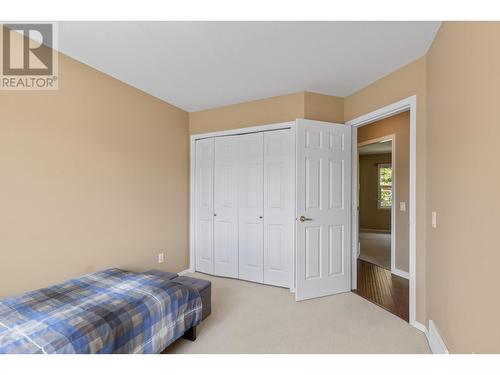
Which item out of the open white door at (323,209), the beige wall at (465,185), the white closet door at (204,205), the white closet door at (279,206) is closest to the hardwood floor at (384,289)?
the open white door at (323,209)

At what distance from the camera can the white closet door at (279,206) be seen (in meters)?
2.97

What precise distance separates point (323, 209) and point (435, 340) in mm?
1431

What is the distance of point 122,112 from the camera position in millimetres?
2652

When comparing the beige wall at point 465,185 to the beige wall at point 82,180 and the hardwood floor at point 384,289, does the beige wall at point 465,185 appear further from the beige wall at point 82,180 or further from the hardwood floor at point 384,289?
the beige wall at point 82,180

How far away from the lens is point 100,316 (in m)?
1.37

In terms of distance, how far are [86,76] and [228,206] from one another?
83.9 inches

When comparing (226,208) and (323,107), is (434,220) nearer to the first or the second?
(323,107)

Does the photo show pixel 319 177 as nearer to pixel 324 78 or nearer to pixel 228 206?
pixel 324 78

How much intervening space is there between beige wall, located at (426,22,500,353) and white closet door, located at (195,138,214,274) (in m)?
2.58

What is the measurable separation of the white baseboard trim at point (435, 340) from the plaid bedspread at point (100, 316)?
1.72 m

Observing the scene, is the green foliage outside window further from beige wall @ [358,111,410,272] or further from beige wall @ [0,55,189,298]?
beige wall @ [0,55,189,298]

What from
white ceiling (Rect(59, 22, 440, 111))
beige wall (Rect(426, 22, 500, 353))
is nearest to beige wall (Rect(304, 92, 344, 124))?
white ceiling (Rect(59, 22, 440, 111))

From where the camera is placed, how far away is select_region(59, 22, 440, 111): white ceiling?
1770mm
